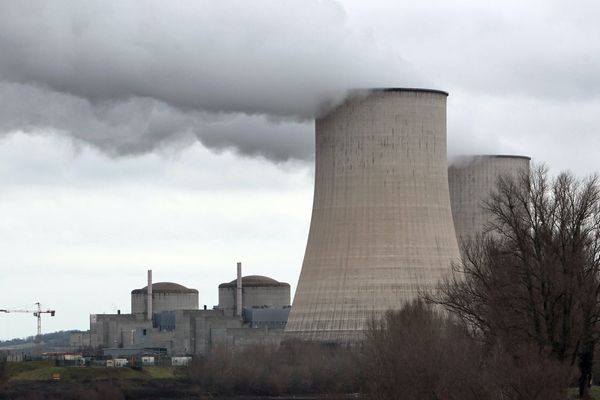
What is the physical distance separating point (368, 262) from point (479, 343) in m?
12.0

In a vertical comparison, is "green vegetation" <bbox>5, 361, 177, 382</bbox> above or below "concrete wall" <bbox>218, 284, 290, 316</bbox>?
below

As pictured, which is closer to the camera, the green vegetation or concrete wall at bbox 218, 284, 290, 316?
the green vegetation

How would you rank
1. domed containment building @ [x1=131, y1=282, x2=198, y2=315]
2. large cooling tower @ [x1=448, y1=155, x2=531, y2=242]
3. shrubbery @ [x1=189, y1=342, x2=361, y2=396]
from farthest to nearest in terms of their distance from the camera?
1. domed containment building @ [x1=131, y1=282, x2=198, y2=315]
2. large cooling tower @ [x1=448, y1=155, x2=531, y2=242]
3. shrubbery @ [x1=189, y1=342, x2=361, y2=396]

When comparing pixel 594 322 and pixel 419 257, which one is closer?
pixel 594 322

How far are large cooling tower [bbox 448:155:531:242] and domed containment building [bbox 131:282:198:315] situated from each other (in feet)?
66.0

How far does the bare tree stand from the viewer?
803 inches

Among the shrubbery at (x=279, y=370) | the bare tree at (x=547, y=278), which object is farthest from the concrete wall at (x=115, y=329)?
the bare tree at (x=547, y=278)

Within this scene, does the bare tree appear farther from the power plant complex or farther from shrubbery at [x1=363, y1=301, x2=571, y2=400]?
the power plant complex

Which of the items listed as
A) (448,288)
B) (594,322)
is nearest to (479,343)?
(448,288)

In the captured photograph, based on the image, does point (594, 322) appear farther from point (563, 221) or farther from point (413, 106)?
point (413, 106)

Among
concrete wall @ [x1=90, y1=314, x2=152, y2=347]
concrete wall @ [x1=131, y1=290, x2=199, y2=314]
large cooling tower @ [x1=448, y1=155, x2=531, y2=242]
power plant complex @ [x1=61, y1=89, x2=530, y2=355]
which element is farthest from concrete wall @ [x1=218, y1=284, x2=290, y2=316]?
power plant complex @ [x1=61, y1=89, x2=530, y2=355]

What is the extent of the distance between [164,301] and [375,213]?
28.6 m

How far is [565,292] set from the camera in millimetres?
20266

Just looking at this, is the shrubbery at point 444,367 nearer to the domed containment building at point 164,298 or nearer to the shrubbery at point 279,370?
the shrubbery at point 279,370
